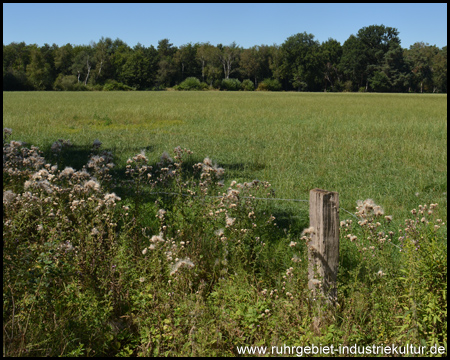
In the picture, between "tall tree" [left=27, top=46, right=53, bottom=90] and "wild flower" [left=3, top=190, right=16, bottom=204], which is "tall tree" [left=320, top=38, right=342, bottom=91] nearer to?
"tall tree" [left=27, top=46, right=53, bottom=90]

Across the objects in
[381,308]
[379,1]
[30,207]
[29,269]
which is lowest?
[381,308]

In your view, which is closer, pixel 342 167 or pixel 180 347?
pixel 180 347

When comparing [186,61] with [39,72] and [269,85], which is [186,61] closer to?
[269,85]

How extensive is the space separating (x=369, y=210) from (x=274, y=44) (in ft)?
455

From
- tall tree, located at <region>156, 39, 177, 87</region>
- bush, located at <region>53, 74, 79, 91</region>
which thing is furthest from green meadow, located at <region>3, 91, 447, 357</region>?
tall tree, located at <region>156, 39, 177, 87</region>

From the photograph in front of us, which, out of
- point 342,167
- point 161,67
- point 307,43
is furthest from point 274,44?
point 342,167

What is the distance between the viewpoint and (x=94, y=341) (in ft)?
11.4

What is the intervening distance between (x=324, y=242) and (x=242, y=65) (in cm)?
12996

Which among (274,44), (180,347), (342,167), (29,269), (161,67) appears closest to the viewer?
(180,347)

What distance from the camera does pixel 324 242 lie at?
3473 millimetres

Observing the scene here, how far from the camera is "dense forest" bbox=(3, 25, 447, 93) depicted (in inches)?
4370

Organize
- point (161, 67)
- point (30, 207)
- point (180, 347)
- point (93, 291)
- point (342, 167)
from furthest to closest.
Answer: point (161, 67) → point (342, 167) → point (30, 207) → point (93, 291) → point (180, 347)

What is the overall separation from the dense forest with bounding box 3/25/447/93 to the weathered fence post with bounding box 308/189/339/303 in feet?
340

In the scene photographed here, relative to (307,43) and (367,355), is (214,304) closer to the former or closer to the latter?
(367,355)
